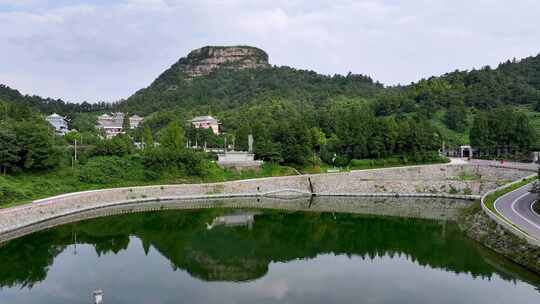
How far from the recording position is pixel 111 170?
3600 cm

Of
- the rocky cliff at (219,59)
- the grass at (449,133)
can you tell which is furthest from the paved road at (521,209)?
the rocky cliff at (219,59)

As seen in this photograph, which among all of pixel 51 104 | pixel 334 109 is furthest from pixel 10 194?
pixel 51 104

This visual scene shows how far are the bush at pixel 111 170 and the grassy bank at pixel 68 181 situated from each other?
19cm

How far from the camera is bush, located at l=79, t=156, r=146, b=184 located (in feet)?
114

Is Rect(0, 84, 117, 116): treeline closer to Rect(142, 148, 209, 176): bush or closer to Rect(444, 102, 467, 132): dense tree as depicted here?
Rect(142, 148, 209, 176): bush

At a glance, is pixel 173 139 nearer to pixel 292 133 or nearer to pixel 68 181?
pixel 292 133

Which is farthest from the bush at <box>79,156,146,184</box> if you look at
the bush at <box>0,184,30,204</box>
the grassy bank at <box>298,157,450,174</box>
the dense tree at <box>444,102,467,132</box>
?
the dense tree at <box>444,102,467,132</box>

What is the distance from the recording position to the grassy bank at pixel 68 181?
28017 mm

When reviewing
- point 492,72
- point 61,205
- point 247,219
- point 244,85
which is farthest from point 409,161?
point 244,85

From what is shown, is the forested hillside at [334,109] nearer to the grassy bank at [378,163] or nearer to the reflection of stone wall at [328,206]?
the grassy bank at [378,163]

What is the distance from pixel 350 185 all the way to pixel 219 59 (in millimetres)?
95238

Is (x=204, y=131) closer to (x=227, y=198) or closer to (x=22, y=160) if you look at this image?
(x=227, y=198)

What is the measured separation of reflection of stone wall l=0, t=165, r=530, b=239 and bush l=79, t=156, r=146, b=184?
259 centimetres

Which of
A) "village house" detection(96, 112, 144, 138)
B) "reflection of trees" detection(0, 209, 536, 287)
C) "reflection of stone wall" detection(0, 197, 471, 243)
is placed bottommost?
"reflection of trees" detection(0, 209, 536, 287)
